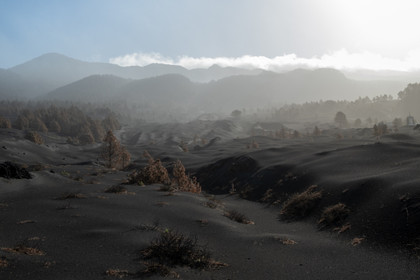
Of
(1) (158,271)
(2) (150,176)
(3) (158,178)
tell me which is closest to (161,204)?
(1) (158,271)

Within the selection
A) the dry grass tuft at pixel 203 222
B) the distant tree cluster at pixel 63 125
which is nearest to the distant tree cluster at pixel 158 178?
the dry grass tuft at pixel 203 222

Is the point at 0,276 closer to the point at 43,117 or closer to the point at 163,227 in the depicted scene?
the point at 163,227

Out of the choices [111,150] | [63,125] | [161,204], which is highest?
[63,125]

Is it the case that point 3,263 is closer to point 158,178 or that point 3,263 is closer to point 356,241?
point 356,241

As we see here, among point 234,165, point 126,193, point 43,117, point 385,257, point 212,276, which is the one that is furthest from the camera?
point 43,117

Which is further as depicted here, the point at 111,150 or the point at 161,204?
the point at 111,150

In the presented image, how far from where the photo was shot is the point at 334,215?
17562mm

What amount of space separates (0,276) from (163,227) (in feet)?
24.9

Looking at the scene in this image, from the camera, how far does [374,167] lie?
2644cm

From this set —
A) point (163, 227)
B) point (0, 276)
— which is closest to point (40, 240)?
point (0, 276)

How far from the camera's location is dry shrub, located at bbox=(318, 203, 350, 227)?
1702cm

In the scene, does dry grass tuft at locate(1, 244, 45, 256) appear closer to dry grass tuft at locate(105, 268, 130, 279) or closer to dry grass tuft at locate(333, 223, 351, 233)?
dry grass tuft at locate(105, 268, 130, 279)

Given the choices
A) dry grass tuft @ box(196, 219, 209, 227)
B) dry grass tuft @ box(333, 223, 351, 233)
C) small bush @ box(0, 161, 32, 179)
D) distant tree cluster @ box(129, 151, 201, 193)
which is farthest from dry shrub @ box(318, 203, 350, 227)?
small bush @ box(0, 161, 32, 179)

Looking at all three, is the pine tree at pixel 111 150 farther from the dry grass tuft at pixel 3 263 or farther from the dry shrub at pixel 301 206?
the dry grass tuft at pixel 3 263
